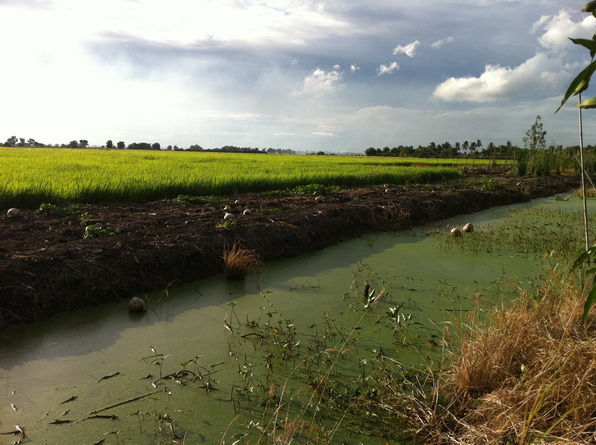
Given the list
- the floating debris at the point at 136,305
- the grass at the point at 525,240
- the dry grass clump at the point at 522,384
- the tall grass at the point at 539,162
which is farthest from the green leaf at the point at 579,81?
the tall grass at the point at 539,162

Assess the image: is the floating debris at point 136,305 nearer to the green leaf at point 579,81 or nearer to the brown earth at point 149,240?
the brown earth at point 149,240

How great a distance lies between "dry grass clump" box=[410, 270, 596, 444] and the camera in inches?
72.4

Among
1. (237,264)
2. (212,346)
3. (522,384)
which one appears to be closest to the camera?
(522,384)

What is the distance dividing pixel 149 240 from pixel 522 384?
4004 mm

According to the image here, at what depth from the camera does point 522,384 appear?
2.12 metres

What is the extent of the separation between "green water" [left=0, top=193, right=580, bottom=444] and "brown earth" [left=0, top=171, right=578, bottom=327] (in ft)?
0.72

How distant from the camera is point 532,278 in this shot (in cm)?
476

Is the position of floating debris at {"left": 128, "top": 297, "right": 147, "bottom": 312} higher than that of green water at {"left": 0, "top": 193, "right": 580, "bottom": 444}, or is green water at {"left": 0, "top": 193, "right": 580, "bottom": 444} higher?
floating debris at {"left": 128, "top": 297, "right": 147, "bottom": 312}

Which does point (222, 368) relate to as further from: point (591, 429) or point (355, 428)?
point (591, 429)

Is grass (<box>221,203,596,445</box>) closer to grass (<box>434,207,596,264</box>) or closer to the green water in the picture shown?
the green water

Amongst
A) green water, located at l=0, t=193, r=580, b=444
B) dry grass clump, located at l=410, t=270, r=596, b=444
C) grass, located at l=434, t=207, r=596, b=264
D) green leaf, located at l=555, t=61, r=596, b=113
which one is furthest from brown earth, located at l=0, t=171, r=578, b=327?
green leaf, located at l=555, t=61, r=596, b=113

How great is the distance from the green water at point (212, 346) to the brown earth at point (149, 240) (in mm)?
220

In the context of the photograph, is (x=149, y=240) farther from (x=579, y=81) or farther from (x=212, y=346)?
(x=579, y=81)

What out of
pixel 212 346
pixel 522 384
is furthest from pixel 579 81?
pixel 212 346
